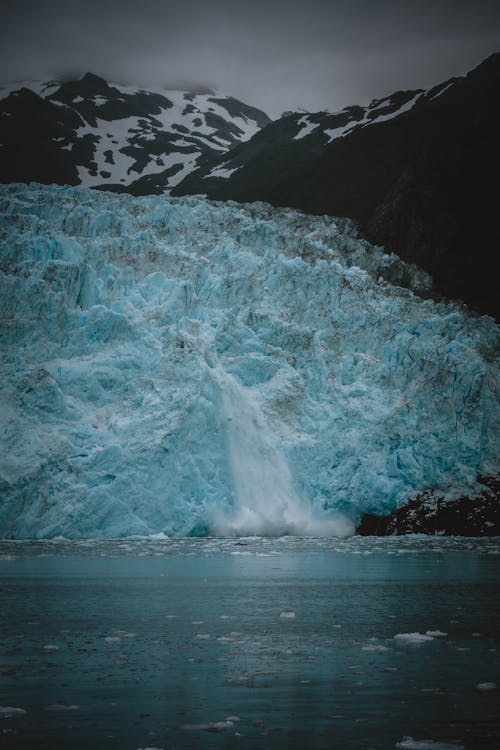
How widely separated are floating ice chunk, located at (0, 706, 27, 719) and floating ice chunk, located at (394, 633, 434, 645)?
181 inches

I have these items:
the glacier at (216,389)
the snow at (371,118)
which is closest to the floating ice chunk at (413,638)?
the glacier at (216,389)

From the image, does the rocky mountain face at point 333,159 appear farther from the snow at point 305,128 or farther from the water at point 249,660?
the water at point 249,660

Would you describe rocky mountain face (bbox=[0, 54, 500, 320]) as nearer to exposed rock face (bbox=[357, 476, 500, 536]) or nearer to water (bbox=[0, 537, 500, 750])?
exposed rock face (bbox=[357, 476, 500, 536])

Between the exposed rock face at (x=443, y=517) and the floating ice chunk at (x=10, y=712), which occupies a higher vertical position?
the floating ice chunk at (x=10, y=712)

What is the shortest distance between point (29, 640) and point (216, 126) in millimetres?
71899

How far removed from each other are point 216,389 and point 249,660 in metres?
21.5

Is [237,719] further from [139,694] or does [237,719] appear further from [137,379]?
[137,379]

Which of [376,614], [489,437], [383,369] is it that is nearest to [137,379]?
[383,369]

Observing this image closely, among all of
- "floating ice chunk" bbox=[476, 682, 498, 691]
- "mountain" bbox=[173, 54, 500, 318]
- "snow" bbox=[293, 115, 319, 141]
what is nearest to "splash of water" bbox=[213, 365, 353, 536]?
"mountain" bbox=[173, 54, 500, 318]

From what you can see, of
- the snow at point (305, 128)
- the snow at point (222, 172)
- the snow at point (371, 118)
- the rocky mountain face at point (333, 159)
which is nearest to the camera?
the rocky mountain face at point (333, 159)

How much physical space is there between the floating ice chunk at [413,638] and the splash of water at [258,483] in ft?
62.6

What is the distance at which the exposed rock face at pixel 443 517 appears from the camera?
29234mm

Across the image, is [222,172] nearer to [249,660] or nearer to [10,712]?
[249,660]

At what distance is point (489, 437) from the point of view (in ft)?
99.1
